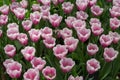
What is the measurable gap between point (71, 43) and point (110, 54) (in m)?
0.36

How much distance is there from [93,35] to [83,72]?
42 centimetres

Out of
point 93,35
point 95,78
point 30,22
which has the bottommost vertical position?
point 95,78

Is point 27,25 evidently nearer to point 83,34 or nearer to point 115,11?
point 83,34

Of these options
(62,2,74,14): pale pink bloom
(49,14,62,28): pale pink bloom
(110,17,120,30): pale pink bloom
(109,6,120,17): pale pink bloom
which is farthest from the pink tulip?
(109,6,120,17): pale pink bloom

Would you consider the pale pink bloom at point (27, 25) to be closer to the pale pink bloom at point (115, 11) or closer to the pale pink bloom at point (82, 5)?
the pale pink bloom at point (82, 5)

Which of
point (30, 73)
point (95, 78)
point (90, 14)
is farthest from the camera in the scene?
point (90, 14)

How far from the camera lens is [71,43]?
2.84 m

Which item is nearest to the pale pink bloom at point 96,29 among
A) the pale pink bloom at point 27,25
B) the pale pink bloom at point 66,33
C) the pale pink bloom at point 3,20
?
the pale pink bloom at point 66,33

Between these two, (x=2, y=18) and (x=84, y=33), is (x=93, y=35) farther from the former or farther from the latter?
(x=2, y=18)

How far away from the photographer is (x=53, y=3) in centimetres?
390

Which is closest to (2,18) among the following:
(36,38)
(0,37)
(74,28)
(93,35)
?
(0,37)

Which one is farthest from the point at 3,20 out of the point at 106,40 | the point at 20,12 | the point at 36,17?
the point at 106,40

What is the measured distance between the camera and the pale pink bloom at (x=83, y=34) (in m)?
2.91

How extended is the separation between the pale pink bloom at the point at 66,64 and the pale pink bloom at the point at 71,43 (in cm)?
19
